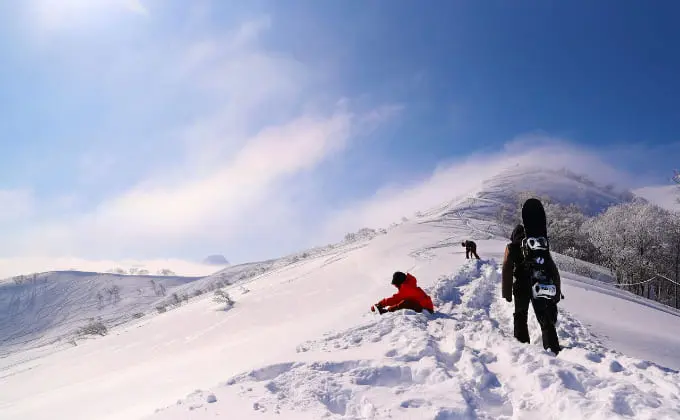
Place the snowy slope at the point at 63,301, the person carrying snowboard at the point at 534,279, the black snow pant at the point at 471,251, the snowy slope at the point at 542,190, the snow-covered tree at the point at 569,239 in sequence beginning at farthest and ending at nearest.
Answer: the snowy slope at the point at 542,190 < the snowy slope at the point at 63,301 < the snow-covered tree at the point at 569,239 < the black snow pant at the point at 471,251 < the person carrying snowboard at the point at 534,279

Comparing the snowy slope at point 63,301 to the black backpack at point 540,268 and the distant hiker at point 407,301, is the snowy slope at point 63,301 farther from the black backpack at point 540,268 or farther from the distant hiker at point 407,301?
the black backpack at point 540,268

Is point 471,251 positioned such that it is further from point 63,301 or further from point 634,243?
point 63,301

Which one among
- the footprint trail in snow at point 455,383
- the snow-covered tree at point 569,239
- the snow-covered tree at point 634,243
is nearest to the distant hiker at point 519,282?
the footprint trail in snow at point 455,383

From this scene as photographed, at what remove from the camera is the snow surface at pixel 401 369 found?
11.6 ft

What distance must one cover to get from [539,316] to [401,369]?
9.03 feet

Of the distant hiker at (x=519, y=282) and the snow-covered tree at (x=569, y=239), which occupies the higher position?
the distant hiker at (x=519, y=282)

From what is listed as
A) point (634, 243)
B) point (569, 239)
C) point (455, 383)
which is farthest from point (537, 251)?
point (569, 239)

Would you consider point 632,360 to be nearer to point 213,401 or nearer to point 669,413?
point 669,413

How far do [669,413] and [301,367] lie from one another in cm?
349

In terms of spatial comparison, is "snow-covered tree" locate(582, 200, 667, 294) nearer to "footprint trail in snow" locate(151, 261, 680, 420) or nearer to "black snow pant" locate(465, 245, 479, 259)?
"black snow pant" locate(465, 245, 479, 259)

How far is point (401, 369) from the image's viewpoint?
4.45m

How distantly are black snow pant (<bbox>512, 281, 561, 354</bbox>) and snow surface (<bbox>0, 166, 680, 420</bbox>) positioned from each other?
23 cm

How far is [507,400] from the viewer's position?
12.4 feet

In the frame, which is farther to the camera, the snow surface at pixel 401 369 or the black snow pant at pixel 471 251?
the black snow pant at pixel 471 251
